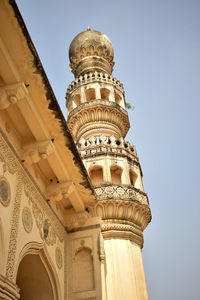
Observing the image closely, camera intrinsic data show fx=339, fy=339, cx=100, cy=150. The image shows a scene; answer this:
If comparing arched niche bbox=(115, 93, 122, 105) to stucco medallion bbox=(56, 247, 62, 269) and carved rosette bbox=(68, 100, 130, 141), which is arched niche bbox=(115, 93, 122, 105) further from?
stucco medallion bbox=(56, 247, 62, 269)

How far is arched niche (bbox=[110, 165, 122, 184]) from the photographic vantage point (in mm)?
10984

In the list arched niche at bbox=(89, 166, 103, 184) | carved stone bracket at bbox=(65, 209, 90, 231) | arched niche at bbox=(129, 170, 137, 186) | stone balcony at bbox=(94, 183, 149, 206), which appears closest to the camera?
carved stone bracket at bbox=(65, 209, 90, 231)

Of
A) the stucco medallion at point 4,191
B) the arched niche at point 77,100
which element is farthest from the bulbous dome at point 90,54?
the stucco medallion at point 4,191

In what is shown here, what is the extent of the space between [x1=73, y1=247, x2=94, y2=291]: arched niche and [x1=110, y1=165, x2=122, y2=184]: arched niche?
338 cm

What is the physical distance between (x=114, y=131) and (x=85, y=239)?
6.46 metres

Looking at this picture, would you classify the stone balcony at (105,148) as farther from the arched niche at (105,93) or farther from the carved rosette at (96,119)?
the arched niche at (105,93)

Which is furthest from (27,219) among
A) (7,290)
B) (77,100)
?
(77,100)

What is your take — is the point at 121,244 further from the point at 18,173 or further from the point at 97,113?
the point at 97,113

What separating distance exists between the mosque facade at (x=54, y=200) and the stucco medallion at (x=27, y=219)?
17 millimetres

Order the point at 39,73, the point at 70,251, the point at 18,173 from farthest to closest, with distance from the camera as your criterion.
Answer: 1. the point at 70,251
2. the point at 18,173
3. the point at 39,73

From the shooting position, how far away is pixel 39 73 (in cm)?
544

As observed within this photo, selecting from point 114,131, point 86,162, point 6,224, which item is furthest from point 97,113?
point 6,224

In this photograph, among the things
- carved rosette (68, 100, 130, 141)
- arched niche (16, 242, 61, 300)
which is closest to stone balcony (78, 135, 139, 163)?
carved rosette (68, 100, 130, 141)

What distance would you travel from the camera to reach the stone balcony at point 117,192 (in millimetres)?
9831
